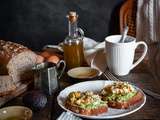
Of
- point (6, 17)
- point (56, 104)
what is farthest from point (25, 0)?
point (56, 104)

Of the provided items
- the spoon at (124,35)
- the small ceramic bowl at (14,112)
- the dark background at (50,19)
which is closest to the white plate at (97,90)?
the small ceramic bowl at (14,112)

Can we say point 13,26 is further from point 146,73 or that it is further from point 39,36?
point 146,73

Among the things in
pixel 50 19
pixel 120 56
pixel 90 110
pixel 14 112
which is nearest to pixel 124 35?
pixel 120 56

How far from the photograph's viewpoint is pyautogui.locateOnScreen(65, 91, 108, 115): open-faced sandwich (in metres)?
1.03

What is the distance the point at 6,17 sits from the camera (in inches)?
85.9

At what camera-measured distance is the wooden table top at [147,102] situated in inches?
41.3

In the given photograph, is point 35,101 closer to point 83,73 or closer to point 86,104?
point 86,104

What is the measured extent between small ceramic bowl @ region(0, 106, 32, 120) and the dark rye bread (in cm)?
27

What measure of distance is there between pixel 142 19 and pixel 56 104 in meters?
1.12

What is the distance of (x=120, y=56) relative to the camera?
1330mm

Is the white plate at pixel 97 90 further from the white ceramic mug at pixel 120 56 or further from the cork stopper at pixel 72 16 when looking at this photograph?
the cork stopper at pixel 72 16

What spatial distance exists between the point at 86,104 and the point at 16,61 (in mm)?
470

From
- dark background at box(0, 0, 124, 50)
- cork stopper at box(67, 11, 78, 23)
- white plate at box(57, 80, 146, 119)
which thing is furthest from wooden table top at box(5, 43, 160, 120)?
dark background at box(0, 0, 124, 50)

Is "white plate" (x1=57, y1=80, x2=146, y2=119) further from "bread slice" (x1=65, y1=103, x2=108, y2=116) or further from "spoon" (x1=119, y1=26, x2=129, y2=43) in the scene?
"spoon" (x1=119, y1=26, x2=129, y2=43)
